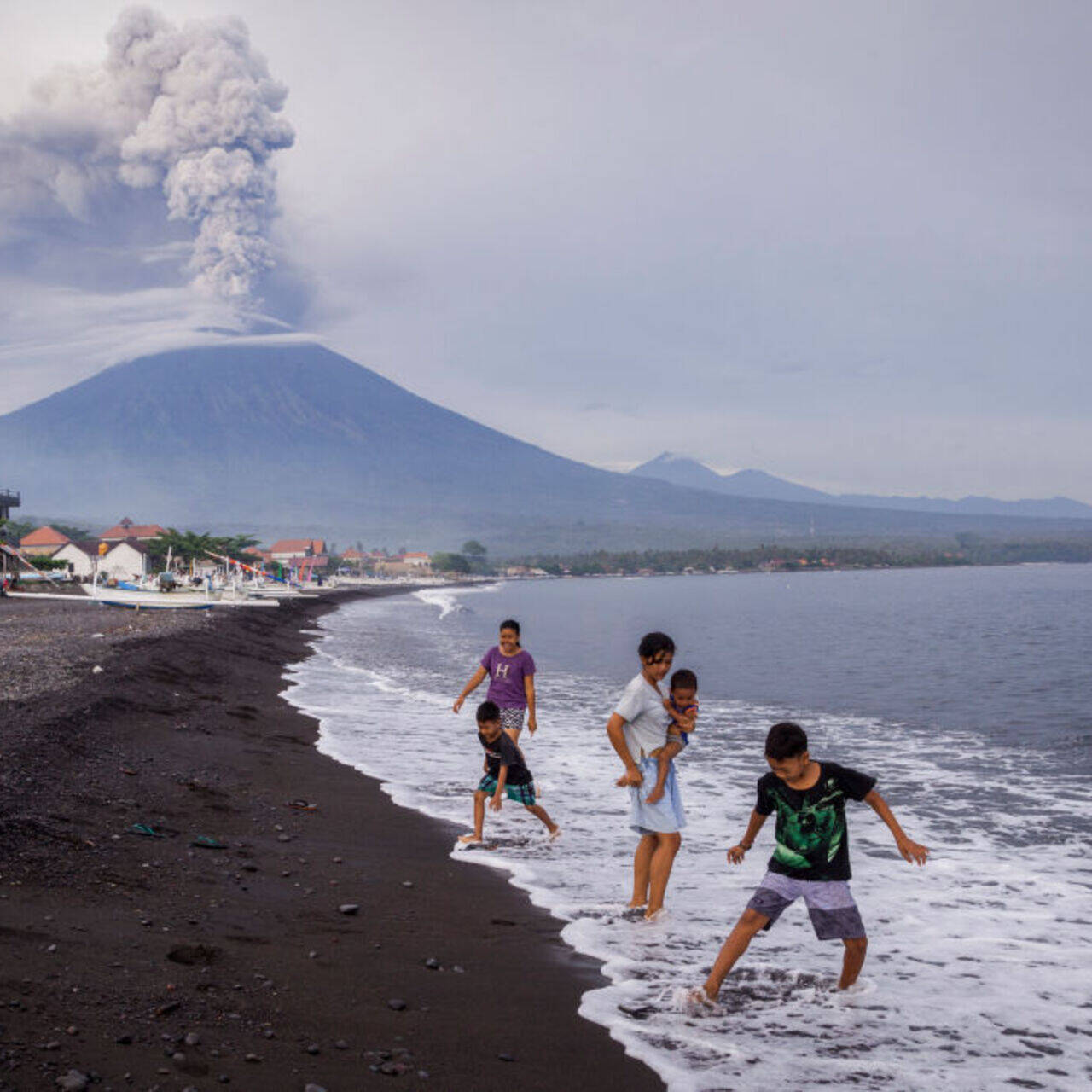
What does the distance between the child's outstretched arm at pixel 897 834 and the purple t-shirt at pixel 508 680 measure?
181 inches

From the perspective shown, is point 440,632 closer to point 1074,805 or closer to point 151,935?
point 1074,805

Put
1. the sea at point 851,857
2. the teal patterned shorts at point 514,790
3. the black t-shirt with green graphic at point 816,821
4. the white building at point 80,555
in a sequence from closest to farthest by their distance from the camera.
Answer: the sea at point 851,857
the black t-shirt with green graphic at point 816,821
the teal patterned shorts at point 514,790
the white building at point 80,555

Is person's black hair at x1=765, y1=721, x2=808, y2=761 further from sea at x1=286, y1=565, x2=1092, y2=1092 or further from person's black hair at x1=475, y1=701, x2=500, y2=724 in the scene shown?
person's black hair at x1=475, y1=701, x2=500, y2=724

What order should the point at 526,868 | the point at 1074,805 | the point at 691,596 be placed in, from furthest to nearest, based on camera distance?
1. the point at 691,596
2. the point at 1074,805
3. the point at 526,868

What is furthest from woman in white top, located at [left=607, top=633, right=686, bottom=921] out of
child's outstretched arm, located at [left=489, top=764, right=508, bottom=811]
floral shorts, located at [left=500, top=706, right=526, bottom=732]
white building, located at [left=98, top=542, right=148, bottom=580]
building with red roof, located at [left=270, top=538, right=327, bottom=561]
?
building with red roof, located at [left=270, top=538, right=327, bottom=561]

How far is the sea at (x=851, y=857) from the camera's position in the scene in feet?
16.6

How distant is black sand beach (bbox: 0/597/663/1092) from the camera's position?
13.9ft

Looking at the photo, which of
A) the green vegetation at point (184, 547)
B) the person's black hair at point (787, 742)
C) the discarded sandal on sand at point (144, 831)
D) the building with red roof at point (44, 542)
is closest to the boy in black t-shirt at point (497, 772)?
the discarded sandal on sand at point (144, 831)

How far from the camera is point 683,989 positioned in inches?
218

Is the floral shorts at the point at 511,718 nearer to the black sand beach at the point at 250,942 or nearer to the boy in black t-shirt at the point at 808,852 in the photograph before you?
the black sand beach at the point at 250,942

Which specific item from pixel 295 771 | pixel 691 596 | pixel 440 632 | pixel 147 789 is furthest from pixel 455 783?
pixel 691 596

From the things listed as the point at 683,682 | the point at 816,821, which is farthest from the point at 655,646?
the point at 816,821

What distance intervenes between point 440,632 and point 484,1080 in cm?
4523

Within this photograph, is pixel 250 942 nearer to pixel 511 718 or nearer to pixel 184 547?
pixel 511 718
